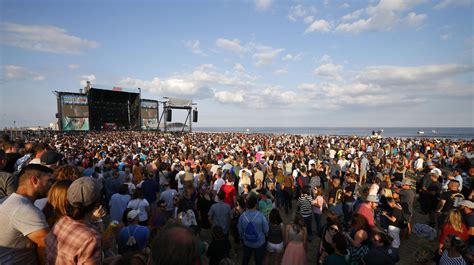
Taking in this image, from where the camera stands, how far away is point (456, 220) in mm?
3936

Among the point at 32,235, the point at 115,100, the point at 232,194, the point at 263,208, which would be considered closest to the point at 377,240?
the point at 263,208

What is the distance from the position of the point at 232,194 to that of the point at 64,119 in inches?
1371

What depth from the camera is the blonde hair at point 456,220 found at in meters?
3.91

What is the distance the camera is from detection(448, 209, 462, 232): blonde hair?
12.8ft

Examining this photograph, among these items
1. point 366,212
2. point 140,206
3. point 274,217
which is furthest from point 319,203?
point 140,206

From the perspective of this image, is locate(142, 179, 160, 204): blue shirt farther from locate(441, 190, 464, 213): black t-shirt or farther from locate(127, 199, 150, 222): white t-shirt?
locate(441, 190, 464, 213): black t-shirt

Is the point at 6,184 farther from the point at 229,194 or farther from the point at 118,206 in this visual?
the point at 229,194

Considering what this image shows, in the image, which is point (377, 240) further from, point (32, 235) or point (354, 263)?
point (32, 235)

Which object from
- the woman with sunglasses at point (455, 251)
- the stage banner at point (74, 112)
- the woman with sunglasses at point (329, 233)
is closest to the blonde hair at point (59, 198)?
the woman with sunglasses at point (329, 233)

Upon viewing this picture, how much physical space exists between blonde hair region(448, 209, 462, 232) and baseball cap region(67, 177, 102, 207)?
5209 millimetres

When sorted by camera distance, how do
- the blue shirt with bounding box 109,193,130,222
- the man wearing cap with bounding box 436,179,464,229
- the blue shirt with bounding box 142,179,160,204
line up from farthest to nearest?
the blue shirt with bounding box 142,179,160,204 < the man wearing cap with bounding box 436,179,464,229 < the blue shirt with bounding box 109,193,130,222

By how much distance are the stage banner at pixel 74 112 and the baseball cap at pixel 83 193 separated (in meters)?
37.0

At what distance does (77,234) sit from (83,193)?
0.30 meters

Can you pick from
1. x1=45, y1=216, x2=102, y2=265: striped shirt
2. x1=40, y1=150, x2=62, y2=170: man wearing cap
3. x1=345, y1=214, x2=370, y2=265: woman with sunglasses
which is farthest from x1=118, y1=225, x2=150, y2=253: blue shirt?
x1=345, y1=214, x2=370, y2=265: woman with sunglasses
